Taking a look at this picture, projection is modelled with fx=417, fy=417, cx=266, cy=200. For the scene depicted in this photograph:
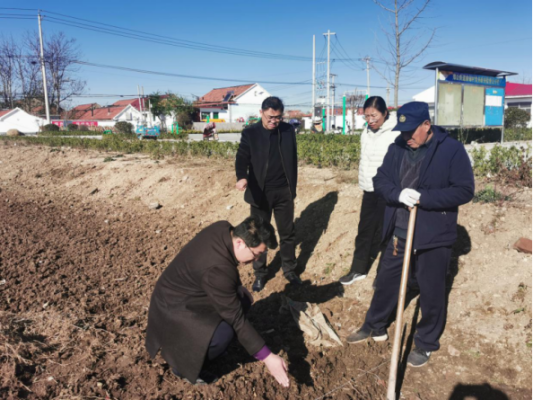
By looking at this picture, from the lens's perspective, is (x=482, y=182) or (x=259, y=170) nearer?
(x=259, y=170)

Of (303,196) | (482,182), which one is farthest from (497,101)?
(303,196)

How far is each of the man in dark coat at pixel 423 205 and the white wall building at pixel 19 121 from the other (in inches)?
2084

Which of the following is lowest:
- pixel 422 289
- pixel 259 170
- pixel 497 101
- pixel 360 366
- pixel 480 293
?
pixel 360 366

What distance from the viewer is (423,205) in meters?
2.79

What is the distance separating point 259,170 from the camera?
438 cm

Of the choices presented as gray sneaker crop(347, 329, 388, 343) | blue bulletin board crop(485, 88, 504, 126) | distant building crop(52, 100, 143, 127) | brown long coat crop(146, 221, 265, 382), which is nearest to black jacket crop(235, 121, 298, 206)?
gray sneaker crop(347, 329, 388, 343)

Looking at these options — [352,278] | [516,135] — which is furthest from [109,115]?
[352,278]

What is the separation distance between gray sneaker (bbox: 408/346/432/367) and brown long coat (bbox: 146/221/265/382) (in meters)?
1.36

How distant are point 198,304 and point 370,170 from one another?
221 cm

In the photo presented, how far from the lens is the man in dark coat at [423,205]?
2.78 meters

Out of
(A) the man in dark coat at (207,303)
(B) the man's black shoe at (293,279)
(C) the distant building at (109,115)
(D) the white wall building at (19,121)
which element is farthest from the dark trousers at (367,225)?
(C) the distant building at (109,115)

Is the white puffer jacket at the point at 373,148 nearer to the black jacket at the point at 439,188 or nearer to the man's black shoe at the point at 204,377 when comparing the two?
the black jacket at the point at 439,188

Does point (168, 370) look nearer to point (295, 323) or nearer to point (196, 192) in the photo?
point (295, 323)

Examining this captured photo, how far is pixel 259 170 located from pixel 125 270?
221 centimetres
